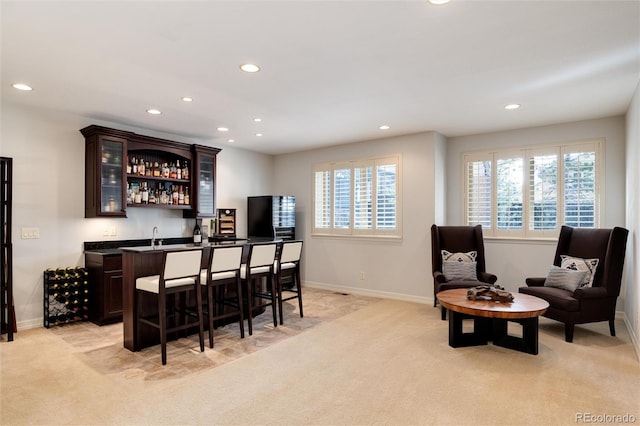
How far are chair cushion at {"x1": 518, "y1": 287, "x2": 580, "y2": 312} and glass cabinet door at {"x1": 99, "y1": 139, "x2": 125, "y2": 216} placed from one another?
5216 mm

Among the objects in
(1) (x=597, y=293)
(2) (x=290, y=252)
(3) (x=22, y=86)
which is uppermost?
(3) (x=22, y=86)

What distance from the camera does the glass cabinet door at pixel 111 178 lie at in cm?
486

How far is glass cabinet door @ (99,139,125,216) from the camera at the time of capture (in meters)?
4.86

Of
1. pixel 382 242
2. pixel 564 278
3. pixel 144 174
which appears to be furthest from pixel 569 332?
pixel 144 174

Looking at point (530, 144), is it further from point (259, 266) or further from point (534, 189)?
point (259, 266)

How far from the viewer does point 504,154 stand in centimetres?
567

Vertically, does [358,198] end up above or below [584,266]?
above

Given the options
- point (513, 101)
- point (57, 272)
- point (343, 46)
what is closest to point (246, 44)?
point (343, 46)

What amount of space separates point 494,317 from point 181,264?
116 inches

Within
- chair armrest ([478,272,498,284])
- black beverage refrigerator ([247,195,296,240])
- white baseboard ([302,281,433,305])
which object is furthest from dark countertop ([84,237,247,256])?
chair armrest ([478,272,498,284])

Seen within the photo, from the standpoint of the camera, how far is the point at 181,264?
11.6ft

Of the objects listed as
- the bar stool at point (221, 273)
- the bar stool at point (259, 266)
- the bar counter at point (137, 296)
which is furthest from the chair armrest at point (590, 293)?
the bar counter at point (137, 296)

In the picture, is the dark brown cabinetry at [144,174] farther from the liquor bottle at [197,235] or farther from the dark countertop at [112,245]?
the dark countertop at [112,245]

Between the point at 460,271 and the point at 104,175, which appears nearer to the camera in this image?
the point at 104,175
